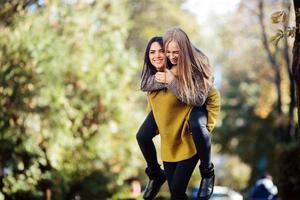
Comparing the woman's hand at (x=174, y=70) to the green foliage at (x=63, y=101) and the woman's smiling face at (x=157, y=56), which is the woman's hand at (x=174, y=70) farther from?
the green foliage at (x=63, y=101)

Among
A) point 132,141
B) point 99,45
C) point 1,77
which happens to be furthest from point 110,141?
point 1,77

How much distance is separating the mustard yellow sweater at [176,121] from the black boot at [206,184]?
0.52ft

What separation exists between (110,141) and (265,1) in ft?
25.5

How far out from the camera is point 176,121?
5.09 meters

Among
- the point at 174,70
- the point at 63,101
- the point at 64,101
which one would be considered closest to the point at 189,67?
the point at 174,70

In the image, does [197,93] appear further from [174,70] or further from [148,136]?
[148,136]

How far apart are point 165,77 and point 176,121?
310mm

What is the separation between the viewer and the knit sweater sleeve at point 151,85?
512 cm

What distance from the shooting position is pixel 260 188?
718 inches

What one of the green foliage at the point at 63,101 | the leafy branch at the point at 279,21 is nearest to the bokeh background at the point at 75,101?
the green foliage at the point at 63,101

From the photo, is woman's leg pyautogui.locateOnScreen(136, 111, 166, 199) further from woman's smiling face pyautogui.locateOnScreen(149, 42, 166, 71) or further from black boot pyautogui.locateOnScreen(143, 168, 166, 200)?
woman's smiling face pyautogui.locateOnScreen(149, 42, 166, 71)

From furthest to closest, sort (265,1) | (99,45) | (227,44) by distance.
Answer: (227,44) < (265,1) < (99,45)

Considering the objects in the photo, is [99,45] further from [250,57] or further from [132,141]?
[250,57]

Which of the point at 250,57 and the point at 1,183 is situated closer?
the point at 1,183
